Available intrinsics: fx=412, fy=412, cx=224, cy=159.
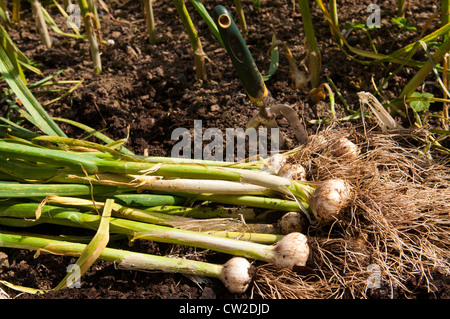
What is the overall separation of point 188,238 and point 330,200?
16.2 inches

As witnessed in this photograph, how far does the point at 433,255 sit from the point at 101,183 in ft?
3.17

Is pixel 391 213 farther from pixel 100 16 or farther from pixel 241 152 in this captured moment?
pixel 100 16

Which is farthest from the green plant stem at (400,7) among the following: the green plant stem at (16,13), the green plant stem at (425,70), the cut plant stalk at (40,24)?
the green plant stem at (16,13)

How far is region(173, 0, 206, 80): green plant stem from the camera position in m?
1.57

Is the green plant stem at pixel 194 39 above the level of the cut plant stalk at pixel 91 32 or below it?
below

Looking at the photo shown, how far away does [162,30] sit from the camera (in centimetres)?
201

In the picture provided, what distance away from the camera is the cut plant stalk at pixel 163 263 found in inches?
43.4

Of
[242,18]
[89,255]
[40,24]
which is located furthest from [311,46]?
[40,24]

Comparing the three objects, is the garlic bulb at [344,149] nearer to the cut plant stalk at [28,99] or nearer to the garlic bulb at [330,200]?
the garlic bulb at [330,200]

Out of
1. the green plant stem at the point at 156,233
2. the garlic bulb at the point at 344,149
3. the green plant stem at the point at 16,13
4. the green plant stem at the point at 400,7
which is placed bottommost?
the green plant stem at the point at 156,233

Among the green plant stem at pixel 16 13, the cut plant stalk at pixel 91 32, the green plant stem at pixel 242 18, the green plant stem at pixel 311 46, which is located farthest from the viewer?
the green plant stem at pixel 16 13

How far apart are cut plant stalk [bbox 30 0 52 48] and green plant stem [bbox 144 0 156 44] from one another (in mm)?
474

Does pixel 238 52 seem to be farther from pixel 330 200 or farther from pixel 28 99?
pixel 28 99

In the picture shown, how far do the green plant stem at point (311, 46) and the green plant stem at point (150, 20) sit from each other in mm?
682
